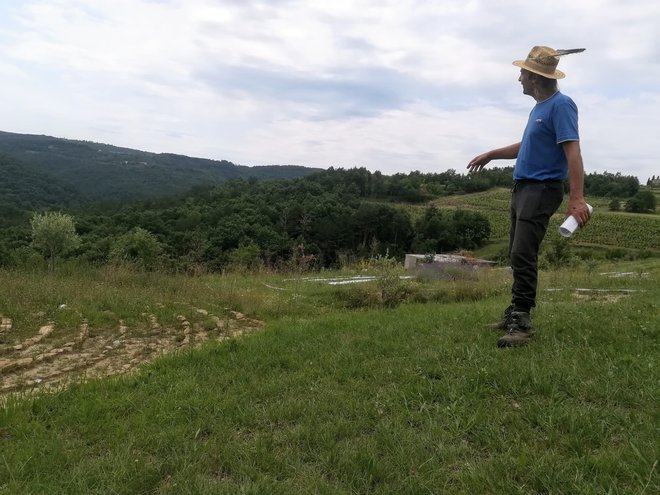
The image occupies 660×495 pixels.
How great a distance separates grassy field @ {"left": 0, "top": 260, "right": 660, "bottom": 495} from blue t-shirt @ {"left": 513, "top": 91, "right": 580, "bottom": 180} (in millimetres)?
1229

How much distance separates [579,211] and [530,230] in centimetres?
45

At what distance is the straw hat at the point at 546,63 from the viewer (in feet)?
10.9

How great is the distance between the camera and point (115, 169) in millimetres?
128875

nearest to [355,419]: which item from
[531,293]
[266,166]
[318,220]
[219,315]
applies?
[531,293]

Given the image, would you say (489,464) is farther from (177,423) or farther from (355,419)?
(177,423)

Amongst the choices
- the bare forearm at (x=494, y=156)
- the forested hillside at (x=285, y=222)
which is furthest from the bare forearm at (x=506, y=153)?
the forested hillside at (x=285, y=222)

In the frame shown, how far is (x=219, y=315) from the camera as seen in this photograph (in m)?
5.82

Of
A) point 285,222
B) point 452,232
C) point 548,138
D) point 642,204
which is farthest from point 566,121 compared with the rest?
point 642,204

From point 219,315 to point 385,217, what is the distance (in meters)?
53.5

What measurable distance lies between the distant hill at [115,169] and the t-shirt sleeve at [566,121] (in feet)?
321

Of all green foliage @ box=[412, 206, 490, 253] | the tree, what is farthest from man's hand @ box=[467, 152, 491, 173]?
green foliage @ box=[412, 206, 490, 253]

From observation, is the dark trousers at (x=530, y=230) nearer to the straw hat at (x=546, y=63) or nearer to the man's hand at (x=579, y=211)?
the man's hand at (x=579, y=211)

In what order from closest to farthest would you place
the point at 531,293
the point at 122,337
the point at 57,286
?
the point at 531,293 < the point at 122,337 < the point at 57,286

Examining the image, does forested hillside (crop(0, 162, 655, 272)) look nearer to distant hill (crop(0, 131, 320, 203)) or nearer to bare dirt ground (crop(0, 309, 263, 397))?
bare dirt ground (crop(0, 309, 263, 397))
